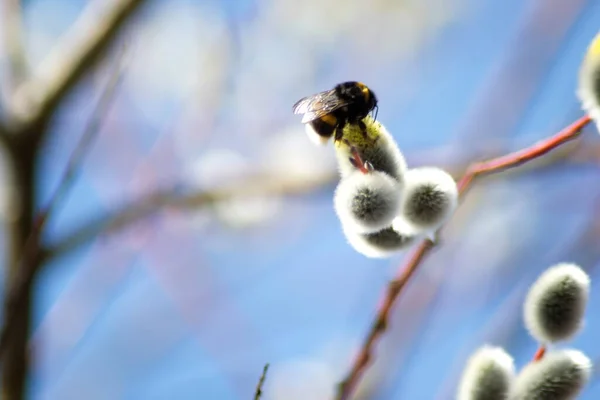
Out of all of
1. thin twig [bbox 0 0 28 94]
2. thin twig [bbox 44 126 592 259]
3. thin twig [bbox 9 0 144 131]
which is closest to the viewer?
thin twig [bbox 44 126 592 259]

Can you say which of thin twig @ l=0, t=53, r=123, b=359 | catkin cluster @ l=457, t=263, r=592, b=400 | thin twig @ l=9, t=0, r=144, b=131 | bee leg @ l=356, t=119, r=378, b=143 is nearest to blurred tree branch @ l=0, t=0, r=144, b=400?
thin twig @ l=9, t=0, r=144, b=131

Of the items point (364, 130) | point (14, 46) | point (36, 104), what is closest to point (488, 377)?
point (364, 130)

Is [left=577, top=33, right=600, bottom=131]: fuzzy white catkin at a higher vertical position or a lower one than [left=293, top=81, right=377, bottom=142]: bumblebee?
lower

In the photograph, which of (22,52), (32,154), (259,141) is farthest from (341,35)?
(32,154)

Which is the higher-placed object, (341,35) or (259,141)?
(341,35)

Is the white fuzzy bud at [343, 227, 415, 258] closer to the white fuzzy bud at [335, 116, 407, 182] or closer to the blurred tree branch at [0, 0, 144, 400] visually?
the white fuzzy bud at [335, 116, 407, 182]

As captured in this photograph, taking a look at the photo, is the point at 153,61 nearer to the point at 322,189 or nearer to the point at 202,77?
the point at 202,77

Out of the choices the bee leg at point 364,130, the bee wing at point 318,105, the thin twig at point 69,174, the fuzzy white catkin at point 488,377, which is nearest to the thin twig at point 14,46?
the thin twig at point 69,174

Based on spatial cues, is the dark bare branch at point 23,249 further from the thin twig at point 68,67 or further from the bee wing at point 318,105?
the bee wing at point 318,105
